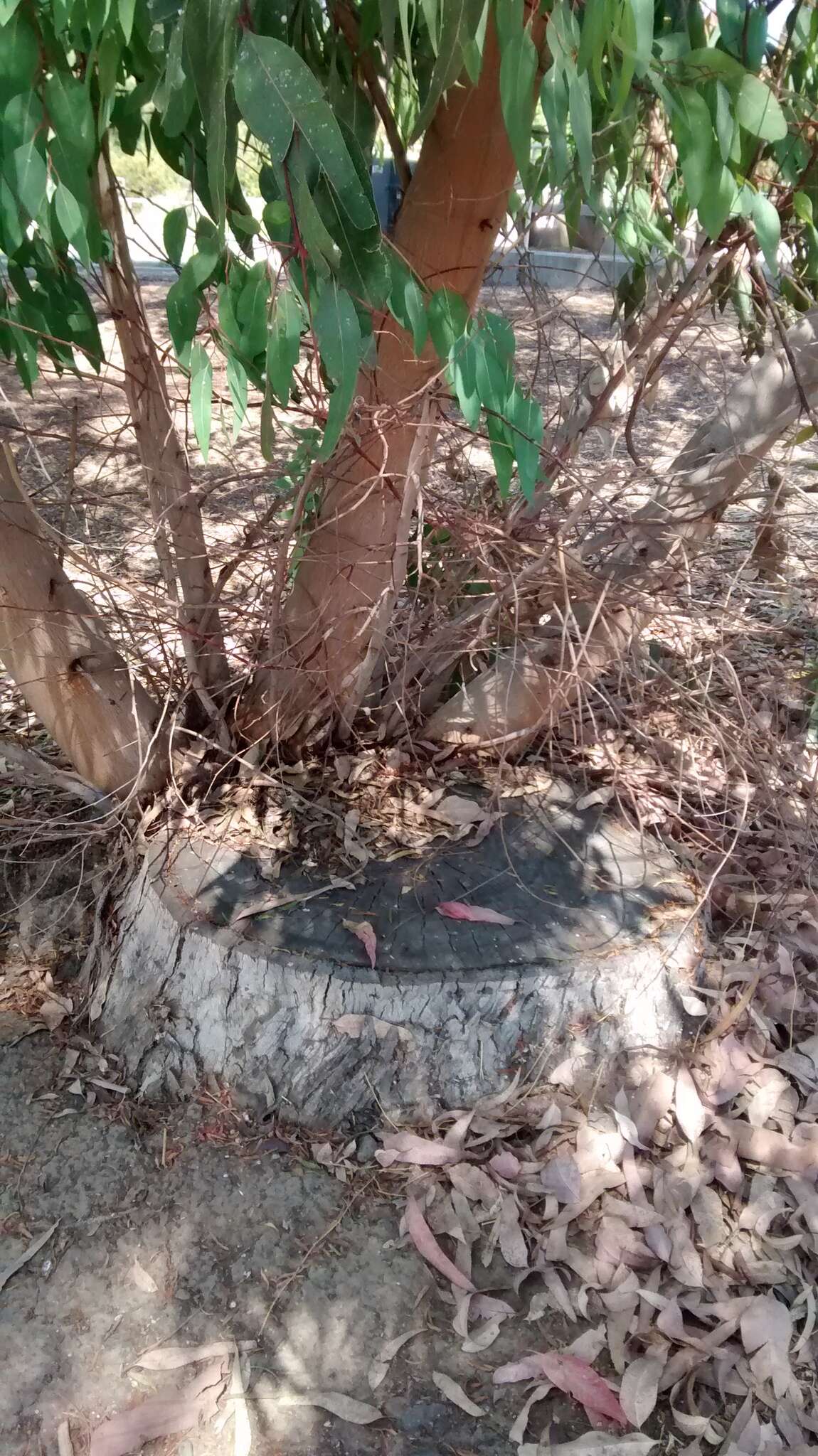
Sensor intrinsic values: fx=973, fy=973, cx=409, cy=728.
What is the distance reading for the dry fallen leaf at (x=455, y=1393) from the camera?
165 cm

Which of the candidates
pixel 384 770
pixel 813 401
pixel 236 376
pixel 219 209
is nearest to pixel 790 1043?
pixel 384 770

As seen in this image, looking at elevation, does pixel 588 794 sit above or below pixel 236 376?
below

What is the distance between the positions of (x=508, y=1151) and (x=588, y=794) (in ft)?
2.79

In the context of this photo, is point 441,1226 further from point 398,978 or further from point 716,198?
point 716,198

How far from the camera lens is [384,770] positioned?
2404 mm

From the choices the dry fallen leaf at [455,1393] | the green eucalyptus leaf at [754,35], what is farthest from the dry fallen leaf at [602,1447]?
the green eucalyptus leaf at [754,35]

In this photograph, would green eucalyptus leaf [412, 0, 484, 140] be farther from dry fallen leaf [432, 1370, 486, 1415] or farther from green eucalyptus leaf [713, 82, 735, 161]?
dry fallen leaf [432, 1370, 486, 1415]

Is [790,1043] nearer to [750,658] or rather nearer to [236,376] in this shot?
[750,658]

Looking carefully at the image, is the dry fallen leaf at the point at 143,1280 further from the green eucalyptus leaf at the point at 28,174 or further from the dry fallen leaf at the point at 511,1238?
the green eucalyptus leaf at the point at 28,174

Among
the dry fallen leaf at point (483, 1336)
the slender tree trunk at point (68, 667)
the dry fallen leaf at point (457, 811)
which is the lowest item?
the dry fallen leaf at point (483, 1336)

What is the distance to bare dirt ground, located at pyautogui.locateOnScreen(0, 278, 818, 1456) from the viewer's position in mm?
1656

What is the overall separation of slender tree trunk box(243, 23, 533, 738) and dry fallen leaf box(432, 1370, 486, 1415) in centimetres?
136

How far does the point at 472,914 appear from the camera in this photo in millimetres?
2041

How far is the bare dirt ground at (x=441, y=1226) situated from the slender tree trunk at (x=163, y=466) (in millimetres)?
93
